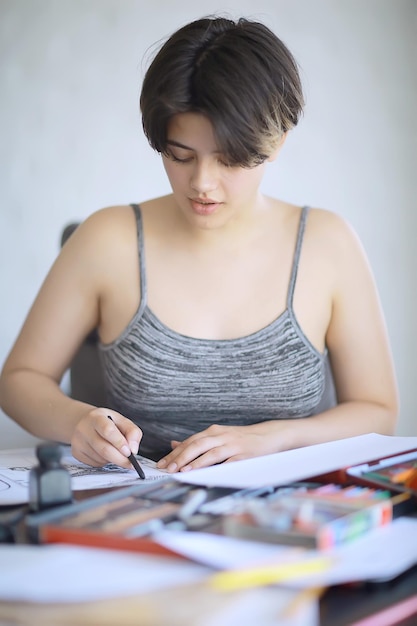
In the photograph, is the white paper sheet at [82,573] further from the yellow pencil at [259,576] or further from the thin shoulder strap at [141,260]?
the thin shoulder strap at [141,260]

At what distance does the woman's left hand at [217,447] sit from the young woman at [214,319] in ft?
0.29

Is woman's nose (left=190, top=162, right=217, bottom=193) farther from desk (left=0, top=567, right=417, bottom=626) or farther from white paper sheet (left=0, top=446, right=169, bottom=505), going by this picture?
desk (left=0, top=567, right=417, bottom=626)

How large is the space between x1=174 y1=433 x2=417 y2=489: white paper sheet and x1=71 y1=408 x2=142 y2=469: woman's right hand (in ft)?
0.57

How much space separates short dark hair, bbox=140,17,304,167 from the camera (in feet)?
3.52

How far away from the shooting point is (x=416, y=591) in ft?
1.92

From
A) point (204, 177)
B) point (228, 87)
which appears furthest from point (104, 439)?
point (228, 87)

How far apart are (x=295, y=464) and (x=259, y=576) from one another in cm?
28

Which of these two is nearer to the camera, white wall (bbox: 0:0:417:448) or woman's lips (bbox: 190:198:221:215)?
woman's lips (bbox: 190:198:221:215)

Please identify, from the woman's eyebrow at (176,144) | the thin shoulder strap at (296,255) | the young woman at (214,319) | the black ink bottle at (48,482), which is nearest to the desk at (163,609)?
the black ink bottle at (48,482)

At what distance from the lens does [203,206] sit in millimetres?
1190

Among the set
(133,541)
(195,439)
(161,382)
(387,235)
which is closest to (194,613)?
(133,541)

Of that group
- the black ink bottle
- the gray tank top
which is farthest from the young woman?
the black ink bottle

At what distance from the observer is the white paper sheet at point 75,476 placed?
2.88ft

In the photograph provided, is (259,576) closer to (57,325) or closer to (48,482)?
(48,482)
